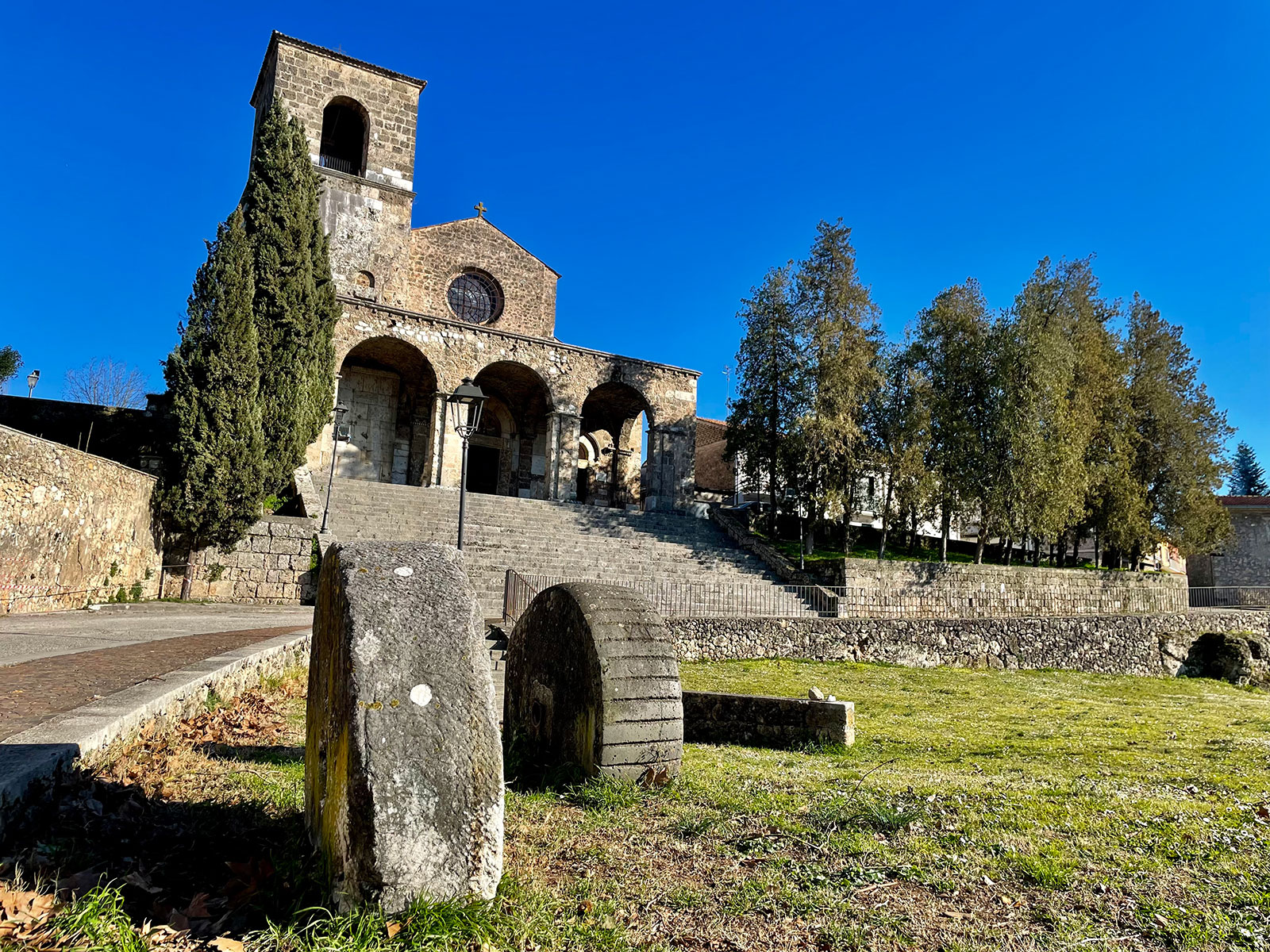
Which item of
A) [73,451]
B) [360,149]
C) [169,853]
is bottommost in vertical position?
[169,853]

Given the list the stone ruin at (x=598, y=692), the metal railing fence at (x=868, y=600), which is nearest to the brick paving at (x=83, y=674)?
the stone ruin at (x=598, y=692)

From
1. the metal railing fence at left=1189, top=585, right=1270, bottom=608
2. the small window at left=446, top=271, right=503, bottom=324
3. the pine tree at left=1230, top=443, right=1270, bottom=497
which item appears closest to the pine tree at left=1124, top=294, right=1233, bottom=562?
the metal railing fence at left=1189, top=585, right=1270, bottom=608

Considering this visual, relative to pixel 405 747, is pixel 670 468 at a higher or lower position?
higher

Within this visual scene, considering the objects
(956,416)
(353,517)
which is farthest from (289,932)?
(956,416)

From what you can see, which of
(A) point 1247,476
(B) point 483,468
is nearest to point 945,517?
(B) point 483,468

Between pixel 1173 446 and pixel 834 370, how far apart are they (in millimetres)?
13786

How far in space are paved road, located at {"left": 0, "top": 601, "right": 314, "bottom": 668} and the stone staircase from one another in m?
3.33

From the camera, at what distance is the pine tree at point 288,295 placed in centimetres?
1555

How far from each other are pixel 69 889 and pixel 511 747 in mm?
2578

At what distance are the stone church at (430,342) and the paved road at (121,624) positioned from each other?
29.0 ft

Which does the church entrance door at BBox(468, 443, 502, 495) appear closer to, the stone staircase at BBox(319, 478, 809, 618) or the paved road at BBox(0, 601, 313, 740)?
the stone staircase at BBox(319, 478, 809, 618)

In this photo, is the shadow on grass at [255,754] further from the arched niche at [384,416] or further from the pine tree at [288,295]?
the arched niche at [384,416]

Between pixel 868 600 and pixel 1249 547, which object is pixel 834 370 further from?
pixel 1249 547

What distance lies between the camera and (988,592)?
19344 millimetres
